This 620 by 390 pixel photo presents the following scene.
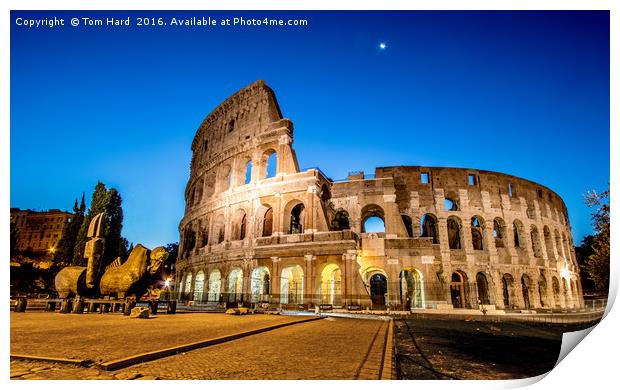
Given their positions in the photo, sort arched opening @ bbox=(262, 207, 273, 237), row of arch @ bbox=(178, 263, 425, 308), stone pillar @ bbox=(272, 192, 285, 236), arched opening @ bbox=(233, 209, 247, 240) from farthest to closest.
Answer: arched opening @ bbox=(262, 207, 273, 237) < arched opening @ bbox=(233, 209, 247, 240) < stone pillar @ bbox=(272, 192, 285, 236) < row of arch @ bbox=(178, 263, 425, 308)

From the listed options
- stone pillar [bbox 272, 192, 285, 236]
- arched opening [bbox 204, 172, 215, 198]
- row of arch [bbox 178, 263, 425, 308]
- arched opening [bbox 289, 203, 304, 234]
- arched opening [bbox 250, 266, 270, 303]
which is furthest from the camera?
arched opening [bbox 204, 172, 215, 198]

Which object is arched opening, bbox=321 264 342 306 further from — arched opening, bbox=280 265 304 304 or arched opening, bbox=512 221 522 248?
arched opening, bbox=512 221 522 248

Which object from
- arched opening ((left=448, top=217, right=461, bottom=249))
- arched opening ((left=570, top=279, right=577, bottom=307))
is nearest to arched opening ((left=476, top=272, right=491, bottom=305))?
arched opening ((left=448, top=217, right=461, bottom=249))

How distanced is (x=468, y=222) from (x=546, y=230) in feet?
28.3

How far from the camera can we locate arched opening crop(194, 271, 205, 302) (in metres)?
24.7

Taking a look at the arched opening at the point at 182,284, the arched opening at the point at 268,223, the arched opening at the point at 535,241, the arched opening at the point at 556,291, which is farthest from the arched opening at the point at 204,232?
the arched opening at the point at 556,291

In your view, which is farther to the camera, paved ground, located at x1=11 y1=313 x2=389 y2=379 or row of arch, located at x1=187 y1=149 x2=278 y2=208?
row of arch, located at x1=187 y1=149 x2=278 y2=208

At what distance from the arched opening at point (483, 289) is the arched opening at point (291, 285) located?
1379 centimetres

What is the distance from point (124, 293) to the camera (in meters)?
10.2

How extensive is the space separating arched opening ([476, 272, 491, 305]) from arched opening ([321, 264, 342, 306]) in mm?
11722

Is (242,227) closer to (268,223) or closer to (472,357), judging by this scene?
(268,223)

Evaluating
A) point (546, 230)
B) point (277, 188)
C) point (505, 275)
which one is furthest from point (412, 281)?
point (546, 230)

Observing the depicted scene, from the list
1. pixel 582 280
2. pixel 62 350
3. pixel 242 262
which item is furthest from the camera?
pixel 582 280
